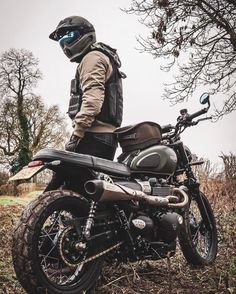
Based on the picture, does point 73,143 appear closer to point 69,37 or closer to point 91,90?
point 91,90

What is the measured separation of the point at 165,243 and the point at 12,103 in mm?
34119

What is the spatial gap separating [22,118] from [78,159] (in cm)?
3366

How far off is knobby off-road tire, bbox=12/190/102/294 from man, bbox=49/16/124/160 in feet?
2.36

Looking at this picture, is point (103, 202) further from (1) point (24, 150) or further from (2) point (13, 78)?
(2) point (13, 78)

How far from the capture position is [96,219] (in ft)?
10.6

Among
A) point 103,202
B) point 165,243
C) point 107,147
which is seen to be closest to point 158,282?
point 165,243

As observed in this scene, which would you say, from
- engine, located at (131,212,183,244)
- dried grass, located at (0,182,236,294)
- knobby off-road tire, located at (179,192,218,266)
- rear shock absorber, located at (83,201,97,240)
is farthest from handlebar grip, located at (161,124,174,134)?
rear shock absorber, located at (83,201,97,240)

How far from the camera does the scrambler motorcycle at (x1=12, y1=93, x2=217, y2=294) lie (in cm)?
289

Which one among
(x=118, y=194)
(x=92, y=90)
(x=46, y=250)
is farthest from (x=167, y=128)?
Result: (x=46, y=250)

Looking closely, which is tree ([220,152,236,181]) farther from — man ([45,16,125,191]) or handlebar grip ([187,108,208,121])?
man ([45,16,125,191])

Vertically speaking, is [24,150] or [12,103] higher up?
[12,103]

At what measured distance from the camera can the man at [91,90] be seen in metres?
3.75

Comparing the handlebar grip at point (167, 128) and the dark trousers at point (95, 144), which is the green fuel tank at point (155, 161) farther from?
the handlebar grip at point (167, 128)

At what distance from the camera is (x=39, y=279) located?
2818 millimetres
